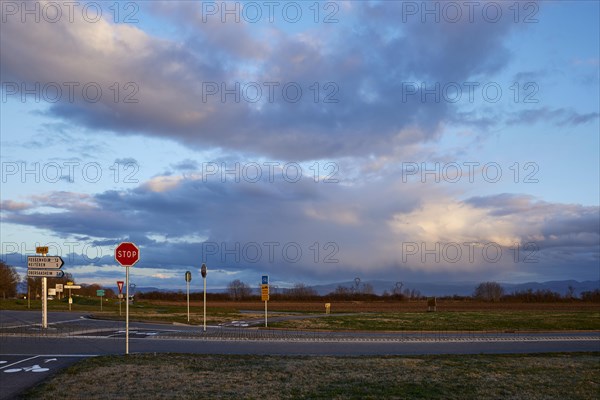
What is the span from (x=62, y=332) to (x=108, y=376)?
488 inches

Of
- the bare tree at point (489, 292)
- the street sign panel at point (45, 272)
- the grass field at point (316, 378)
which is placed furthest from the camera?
the bare tree at point (489, 292)

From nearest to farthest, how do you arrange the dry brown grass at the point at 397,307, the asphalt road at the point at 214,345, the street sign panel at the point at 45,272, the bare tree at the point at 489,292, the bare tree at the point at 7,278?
the asphalt road at the point at 214,345 < the street sign panel at the point at 45,272 < the dry brown grass at the point at 397,307 < the bare tree at the point at 7,278 < the bare tree at the point at 489,292

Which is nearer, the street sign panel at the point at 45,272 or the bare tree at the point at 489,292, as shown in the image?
the street sign panel at the point at 45,272

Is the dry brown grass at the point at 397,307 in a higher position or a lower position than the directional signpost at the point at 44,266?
lower

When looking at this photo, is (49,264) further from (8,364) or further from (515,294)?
(515,294)

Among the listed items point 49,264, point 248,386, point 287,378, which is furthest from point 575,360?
point 49,264

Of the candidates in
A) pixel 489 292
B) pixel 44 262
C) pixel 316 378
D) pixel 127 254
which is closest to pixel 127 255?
pixel 127 254

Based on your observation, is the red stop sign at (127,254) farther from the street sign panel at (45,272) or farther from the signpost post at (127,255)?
the street sign panel at (45,272)

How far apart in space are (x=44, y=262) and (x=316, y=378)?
17269 mm

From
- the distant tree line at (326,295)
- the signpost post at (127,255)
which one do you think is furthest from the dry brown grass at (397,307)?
the signpost post at (127,255)

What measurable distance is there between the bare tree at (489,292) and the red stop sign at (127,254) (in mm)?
80355

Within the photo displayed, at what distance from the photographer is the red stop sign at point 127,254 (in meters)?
16.8

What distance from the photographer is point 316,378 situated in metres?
12.7

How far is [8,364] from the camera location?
15.0m
